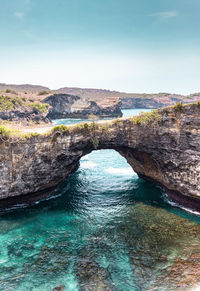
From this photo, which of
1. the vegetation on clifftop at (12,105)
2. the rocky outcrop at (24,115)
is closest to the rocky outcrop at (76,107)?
the vegetation on clifftop at (12,105)

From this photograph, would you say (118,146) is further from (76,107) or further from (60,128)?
(76,107)

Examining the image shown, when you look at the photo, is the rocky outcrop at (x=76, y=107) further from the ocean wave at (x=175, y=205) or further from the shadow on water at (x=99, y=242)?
the ocean wave at (x=175, y=205)

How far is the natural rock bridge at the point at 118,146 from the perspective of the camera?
976 inches

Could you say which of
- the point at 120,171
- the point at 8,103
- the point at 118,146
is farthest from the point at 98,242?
the point at 8,103

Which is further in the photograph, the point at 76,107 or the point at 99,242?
the point at 76,107

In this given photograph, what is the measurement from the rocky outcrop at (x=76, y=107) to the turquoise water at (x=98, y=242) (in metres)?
107

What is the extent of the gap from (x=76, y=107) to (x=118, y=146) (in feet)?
371

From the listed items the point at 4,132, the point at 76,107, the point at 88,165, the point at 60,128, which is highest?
the point at 76,107

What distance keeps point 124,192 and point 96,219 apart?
26.3 ft

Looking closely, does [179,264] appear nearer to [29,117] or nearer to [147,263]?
[147,263]

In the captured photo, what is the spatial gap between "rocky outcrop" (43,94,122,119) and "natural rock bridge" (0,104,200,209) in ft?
343

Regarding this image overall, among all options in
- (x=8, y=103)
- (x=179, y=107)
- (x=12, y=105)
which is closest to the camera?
(x=179, y=107)

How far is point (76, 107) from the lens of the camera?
13912cm

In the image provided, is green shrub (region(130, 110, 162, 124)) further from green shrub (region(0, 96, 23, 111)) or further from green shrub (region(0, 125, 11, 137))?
green shrub (region(0, 96, 23, 111))
